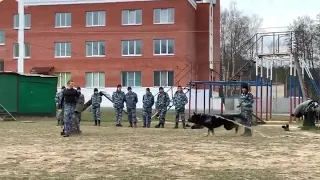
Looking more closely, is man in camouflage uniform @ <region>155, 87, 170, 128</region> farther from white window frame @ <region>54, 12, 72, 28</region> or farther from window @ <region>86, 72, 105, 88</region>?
white window frame @ <region>54, 12, 72, 28</region>

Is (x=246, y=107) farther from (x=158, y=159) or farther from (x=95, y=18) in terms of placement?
(x=95, y=18)

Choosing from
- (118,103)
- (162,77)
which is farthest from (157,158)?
(162,77)

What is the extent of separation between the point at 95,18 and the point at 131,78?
7353 mm

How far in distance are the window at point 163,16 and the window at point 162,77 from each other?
16.7 feet

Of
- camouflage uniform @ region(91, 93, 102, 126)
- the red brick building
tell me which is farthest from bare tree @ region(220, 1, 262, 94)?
camouflage uniform @ region(91, 93, 102, 126)

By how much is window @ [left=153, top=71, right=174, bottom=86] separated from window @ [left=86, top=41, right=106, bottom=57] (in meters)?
6.08

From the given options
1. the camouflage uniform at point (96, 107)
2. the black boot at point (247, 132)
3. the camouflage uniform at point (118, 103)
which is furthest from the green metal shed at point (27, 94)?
the black boot at point (247, 132)

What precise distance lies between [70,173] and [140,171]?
4.12 ft

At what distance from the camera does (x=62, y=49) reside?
53.9 m

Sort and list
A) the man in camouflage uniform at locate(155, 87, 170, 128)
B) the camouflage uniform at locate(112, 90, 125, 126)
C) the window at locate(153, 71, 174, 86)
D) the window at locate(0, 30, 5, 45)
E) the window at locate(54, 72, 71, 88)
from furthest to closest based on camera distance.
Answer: the window at locate(0, 30, 5, 45)
the window at locate(54, 72, 71, 88)
the window at locate(153, 71, 174, 86)
the camouflage uniform at locate(112, 90, 125, 126)
the man in camouflage uniform at locate(155, 87, 170, 128)

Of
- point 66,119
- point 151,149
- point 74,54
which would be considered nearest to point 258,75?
point 66,119

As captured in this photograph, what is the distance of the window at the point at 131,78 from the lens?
5206cm

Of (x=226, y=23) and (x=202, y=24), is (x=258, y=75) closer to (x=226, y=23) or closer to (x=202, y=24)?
(x=202, y=24)

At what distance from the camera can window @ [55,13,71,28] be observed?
54.0 meters
